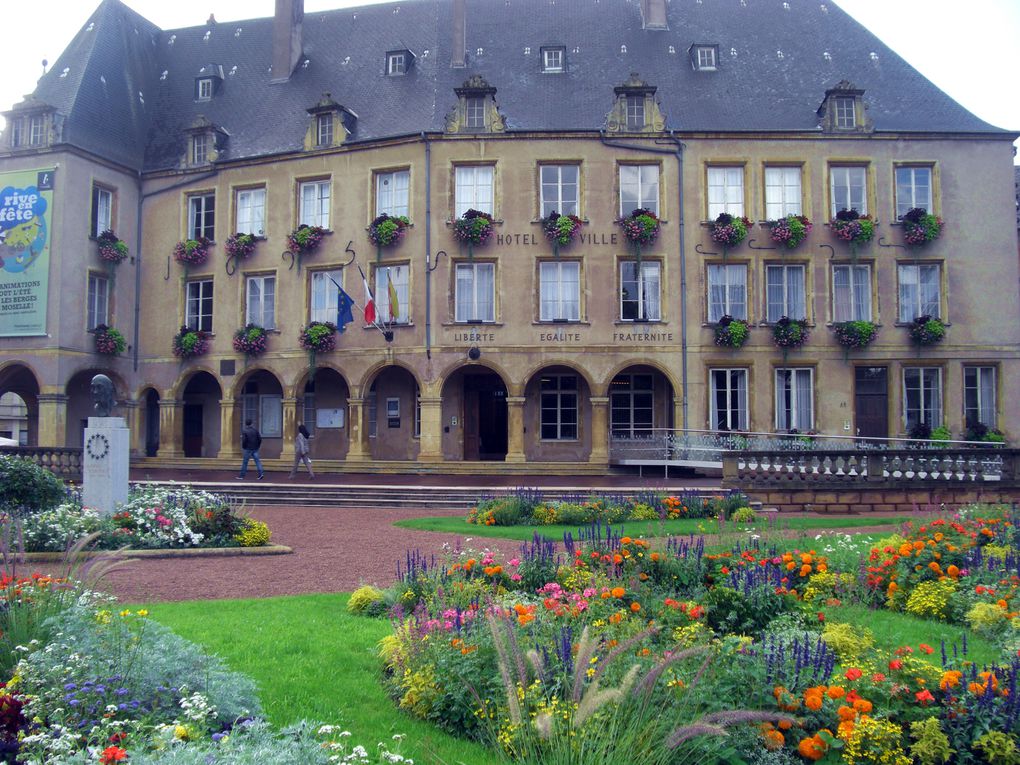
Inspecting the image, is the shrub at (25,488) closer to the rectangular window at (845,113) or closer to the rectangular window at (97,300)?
the rectangular window at (97,300)

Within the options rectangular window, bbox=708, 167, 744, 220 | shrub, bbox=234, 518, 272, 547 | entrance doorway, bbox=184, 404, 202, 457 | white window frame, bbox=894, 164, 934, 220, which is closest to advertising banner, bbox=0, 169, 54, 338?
entrance doorway, bbox=184, 404, 202, 457

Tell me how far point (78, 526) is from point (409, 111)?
21598mm

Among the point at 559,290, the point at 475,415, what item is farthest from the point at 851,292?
the point at 475,415

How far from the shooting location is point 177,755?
12.2 ft

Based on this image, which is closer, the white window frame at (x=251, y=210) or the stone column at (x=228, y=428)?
the stone column at (x=228, y=428)

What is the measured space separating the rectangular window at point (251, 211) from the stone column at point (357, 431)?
7.65 metres

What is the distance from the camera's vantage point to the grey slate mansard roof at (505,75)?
3002cm

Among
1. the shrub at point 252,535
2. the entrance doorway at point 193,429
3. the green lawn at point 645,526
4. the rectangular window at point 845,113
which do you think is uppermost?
the rectangular window at point 845,113

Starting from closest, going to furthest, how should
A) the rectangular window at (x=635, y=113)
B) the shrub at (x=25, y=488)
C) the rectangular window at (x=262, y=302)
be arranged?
1. the shrub at (x=25, y=488)
2. the rectangular window at (x=635, y=113)
3. the rectangular window at (x=262, y=302)

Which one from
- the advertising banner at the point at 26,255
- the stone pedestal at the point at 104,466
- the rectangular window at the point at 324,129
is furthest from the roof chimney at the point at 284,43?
the stone pedestal at the point at 104,466

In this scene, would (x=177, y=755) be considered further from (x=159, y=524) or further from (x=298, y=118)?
(x=298, y=118)

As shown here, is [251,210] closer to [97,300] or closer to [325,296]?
[325,296]

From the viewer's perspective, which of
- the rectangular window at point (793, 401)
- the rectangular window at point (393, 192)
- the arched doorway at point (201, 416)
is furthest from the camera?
the arched doorway at point (201, 416)

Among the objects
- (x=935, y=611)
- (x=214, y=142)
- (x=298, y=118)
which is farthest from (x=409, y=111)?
(x=935, y=611)
